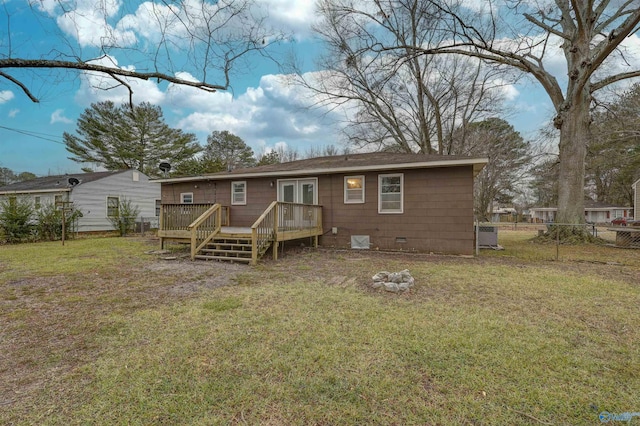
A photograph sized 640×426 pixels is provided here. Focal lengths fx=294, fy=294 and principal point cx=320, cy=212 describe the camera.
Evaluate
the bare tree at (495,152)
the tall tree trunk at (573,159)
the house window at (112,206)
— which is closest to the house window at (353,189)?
the tall tree trunk at (573,159)

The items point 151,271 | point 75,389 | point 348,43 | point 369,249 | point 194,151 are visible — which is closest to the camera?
point 75,389

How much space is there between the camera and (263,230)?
24.7 ft

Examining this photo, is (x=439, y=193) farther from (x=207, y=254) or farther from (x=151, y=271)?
(x=151, y=271)

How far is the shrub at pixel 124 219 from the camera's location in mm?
15398

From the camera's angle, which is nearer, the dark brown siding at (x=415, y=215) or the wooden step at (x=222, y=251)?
the wooden step at (x=222, y=251)

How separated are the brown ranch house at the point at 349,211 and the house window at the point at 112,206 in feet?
31.2

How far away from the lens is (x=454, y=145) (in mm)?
20297

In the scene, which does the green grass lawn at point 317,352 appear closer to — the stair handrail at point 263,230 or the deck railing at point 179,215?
the stair handrail at point 263,230

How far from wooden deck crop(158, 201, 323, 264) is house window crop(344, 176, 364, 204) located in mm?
1179

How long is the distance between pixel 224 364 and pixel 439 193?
7.73m

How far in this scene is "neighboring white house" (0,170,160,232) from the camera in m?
14.9

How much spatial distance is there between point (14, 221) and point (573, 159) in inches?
884

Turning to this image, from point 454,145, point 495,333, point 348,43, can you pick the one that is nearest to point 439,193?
point 495,333

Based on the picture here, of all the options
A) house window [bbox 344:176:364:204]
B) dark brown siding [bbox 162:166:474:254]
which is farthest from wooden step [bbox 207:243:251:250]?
house window [bbox 344:176:364:204]
